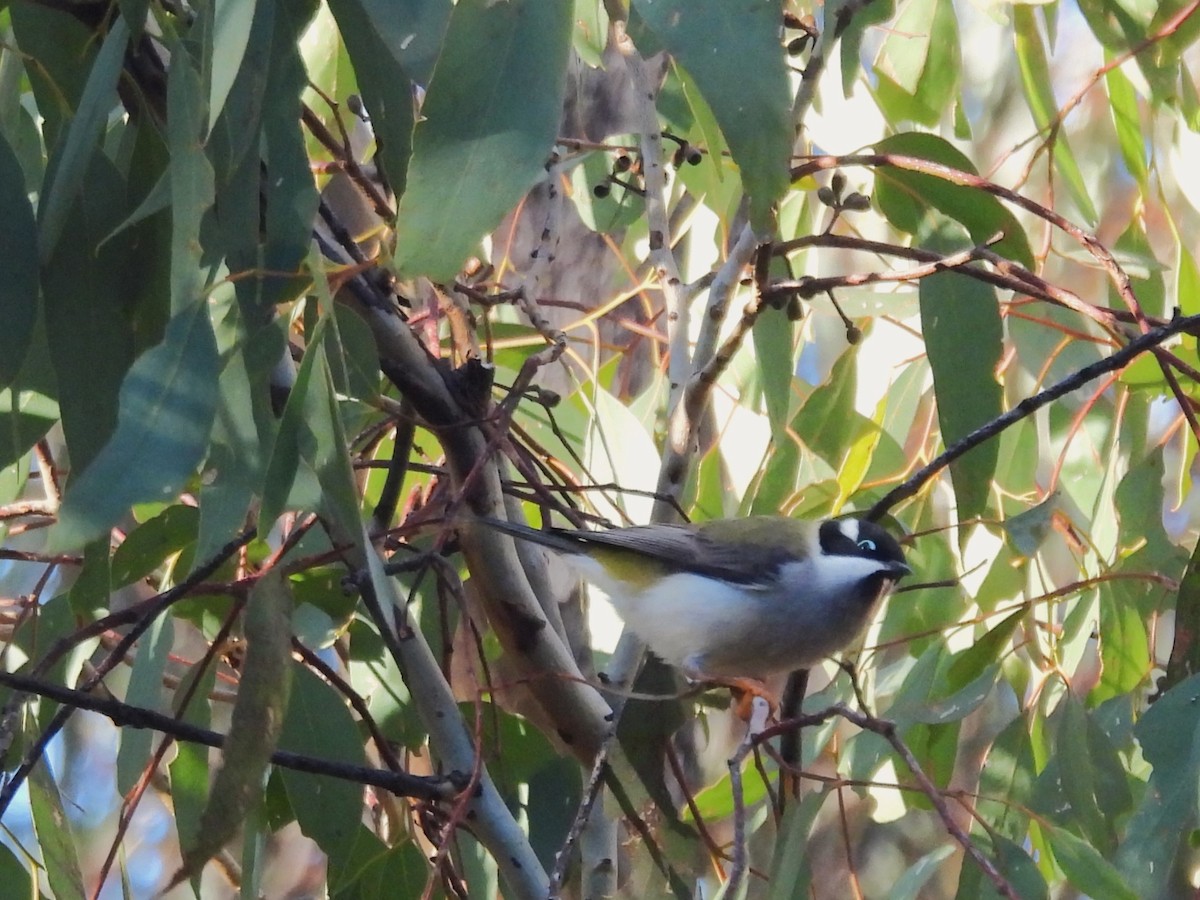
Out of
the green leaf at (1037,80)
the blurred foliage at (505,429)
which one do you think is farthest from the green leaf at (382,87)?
the green leaf at (1037,80)

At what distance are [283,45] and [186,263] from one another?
274mm

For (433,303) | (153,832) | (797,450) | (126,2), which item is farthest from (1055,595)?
(153,832)

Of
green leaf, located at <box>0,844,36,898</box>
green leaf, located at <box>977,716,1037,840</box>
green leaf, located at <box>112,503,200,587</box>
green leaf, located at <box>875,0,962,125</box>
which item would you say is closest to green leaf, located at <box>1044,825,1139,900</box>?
green leaf, located at <box>977,716,1037,840</box>

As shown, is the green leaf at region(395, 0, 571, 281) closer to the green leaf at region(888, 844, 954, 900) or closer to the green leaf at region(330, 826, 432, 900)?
the green leaf at region(330, 826, 432, 900)

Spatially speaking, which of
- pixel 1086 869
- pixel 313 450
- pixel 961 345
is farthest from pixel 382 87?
pixel 1086 869

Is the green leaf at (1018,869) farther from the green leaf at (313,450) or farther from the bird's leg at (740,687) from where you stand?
the green leaf at (313,450)

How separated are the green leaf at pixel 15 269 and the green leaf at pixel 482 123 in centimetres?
39

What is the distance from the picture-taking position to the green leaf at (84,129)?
1.04m

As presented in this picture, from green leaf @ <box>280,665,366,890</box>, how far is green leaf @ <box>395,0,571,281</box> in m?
0.58

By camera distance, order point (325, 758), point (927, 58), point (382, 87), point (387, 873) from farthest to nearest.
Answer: point (927, 58), point (387, 873), point (325, 758), point (382, 87)

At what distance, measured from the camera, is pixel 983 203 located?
4.67 feet

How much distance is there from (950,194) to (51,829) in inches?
44.2

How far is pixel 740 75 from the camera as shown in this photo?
0.87 metres

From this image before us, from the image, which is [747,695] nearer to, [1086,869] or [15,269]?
[1086,869]
